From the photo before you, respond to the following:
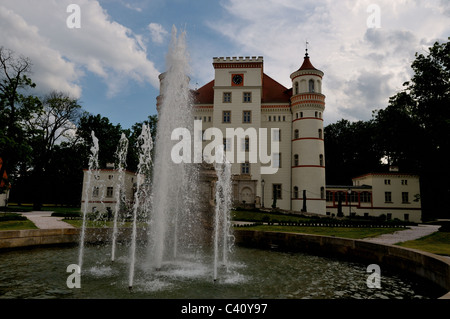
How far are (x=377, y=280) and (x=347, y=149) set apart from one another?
2206 inches

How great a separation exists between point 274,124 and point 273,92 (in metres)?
5.69

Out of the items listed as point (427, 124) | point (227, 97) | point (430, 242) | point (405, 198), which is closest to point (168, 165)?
point (430, 242)

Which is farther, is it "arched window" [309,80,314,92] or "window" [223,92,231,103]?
"window" [223,92,231,103]

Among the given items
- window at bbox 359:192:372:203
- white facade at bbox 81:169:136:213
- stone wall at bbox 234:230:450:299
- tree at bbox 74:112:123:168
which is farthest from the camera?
tree at bbox 74:112:123:168

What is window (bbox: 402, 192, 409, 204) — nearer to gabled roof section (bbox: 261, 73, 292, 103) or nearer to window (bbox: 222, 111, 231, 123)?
gabled roof section (bbox: 261, 73, 292, 103)

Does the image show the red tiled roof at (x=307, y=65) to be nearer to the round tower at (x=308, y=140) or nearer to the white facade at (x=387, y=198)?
the round tower at (x=308, y=140)

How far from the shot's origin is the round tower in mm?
38656

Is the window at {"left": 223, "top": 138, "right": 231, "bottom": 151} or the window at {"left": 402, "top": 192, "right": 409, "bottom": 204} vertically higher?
the window at {"left": 223, "top": 138, "right": 231, "bottom": 151}

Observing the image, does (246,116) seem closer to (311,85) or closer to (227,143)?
(227,143)

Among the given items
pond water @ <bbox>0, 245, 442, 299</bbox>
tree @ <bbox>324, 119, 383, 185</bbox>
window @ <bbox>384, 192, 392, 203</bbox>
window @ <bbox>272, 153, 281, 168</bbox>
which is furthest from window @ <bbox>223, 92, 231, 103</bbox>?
pond water @ <bbox>0, 245, 442, 299</bbox>

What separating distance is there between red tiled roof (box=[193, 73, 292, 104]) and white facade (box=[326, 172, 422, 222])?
14.5 meters

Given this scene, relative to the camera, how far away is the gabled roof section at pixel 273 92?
142ft

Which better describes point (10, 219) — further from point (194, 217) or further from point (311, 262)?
point (311, 262)

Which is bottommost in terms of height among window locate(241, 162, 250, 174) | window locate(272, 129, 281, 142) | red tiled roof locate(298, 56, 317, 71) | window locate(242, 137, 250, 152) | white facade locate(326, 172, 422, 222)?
white facade locate(326, 172, 422, 222)
